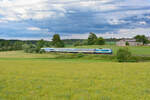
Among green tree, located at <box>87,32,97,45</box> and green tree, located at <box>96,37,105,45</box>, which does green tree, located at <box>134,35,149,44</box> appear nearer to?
green tree, located at <box>96,37,105,45</box>

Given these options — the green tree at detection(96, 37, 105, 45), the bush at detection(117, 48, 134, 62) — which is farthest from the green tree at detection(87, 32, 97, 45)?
the bush at detection(117, 48, 134, 62)

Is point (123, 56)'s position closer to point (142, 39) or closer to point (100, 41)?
point (100, 41)

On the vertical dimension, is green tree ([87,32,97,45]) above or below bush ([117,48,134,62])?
above

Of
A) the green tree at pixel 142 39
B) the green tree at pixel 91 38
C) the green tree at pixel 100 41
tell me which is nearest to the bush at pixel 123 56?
the green tree at pixel 100 41

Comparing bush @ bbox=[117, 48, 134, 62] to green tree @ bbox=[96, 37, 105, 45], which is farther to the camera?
green tree @ bbox=[96, 37, 105, 45]

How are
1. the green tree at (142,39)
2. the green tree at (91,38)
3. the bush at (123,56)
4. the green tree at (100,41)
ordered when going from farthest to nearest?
1. the green tree at (91,38)
2. the green tree at (142,39)
3. the green tree at (100,41)
4. the bush at (123,56)

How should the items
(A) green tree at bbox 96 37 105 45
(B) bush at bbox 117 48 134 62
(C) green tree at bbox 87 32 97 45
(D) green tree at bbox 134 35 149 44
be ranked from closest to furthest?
(B) bush at bbox 117 48 134 62 → (A) green tree at bbox 96 37 105 45 → (D) green tree at bbox 134 35 149 44 → (C) green tree at bbox 87 32 97 45

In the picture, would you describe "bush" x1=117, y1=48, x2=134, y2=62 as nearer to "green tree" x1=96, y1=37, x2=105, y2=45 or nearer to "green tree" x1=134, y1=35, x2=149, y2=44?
"green tree" x1=96, y1=37, x2=105, y2=45

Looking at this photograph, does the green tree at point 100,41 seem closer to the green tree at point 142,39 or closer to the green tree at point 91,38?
the green tree at point 91,38

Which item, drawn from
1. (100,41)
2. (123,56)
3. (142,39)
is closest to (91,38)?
(100,41)

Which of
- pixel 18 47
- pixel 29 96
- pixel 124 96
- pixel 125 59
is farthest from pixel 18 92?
pixel 18 47

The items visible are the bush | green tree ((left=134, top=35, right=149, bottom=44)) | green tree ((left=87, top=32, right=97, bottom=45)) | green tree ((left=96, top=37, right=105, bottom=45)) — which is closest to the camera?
the bush

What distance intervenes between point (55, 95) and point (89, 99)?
2.02 m

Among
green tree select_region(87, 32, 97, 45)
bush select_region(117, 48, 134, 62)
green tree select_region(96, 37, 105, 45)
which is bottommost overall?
bush select_region(117, 48, 134, 62)
